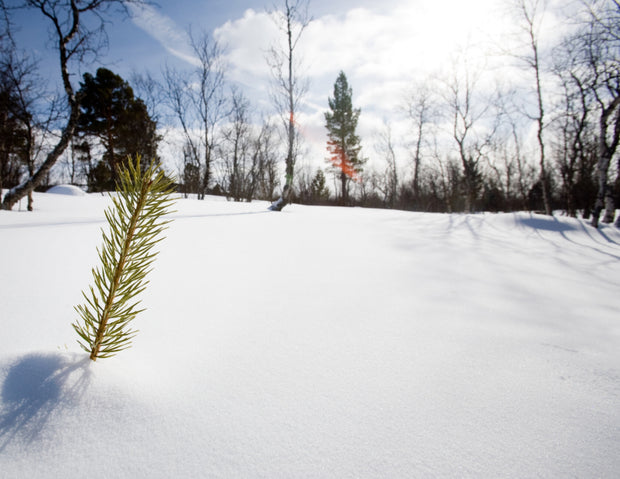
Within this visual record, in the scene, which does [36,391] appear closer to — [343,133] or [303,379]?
[303,379]

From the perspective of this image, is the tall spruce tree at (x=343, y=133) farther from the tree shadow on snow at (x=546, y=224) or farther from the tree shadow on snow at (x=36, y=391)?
the tree shadow on snow at (x=36, y=391)

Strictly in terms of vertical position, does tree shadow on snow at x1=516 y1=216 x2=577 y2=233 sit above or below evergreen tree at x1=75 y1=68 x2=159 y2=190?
below

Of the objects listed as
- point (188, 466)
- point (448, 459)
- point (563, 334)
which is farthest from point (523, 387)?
point (188, 466)

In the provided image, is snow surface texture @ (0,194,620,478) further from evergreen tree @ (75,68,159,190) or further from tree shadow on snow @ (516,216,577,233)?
evergreen tree @ (75,68,159,190)

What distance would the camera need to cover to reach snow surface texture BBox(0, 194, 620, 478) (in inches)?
25.9

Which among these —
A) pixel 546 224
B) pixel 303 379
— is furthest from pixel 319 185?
pixel 303 379

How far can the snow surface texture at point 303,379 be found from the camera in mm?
657

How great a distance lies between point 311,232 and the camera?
3.78 metres

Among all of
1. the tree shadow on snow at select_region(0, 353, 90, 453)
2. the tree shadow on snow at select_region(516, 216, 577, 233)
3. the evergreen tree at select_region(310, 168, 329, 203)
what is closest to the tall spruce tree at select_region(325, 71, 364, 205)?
the evergreen tree at select_region(310, 168, 329, 203)

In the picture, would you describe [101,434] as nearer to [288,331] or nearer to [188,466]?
[188,466]

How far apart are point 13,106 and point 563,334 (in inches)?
409

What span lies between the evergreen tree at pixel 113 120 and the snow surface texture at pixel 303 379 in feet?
61.2

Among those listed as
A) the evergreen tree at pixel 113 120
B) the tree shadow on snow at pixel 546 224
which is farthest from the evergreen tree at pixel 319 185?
the tree shadow on snow at pixel 546 224

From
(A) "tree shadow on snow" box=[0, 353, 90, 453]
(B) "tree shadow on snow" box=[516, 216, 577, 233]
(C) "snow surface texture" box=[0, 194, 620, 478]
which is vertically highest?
(B) "tree shadow on snow" box=[516, 216, 577, 233]
